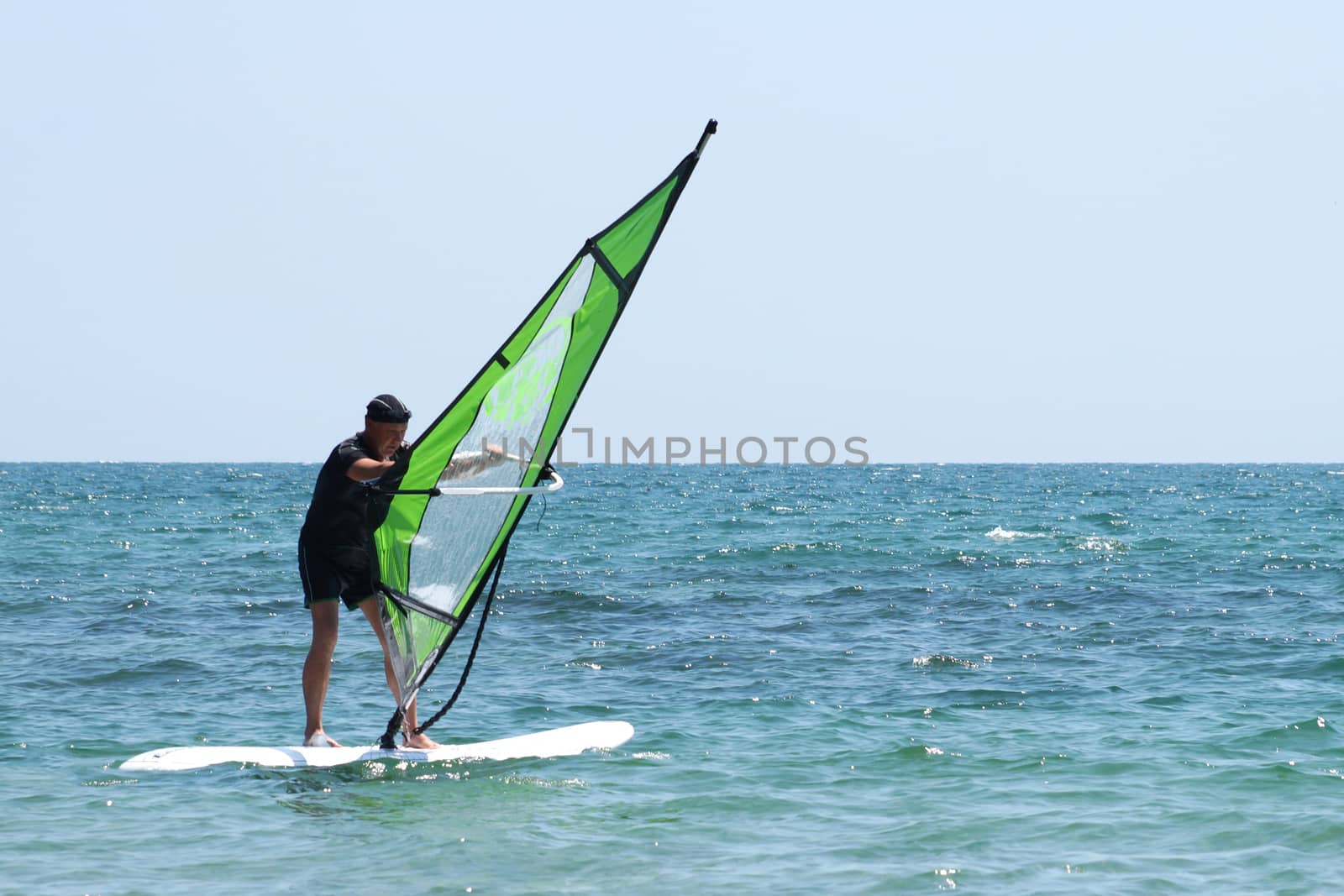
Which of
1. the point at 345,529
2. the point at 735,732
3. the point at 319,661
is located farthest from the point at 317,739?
the point at 735,732

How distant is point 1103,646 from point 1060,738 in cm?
430

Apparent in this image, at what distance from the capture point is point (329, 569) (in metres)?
7.40

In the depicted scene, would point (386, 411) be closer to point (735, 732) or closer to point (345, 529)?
point (345, 529)

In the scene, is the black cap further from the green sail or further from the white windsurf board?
the white windsurf board

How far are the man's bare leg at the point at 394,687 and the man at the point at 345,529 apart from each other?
11 mm

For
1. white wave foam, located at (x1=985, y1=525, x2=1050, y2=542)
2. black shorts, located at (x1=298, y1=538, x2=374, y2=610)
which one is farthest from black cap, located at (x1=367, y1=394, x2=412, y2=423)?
white wave foam, located at (x1=985, y1=525, x2=1050, y2=542)

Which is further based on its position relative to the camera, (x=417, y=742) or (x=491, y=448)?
(x=417, y=742)

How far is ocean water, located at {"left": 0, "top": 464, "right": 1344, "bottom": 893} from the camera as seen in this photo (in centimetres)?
605

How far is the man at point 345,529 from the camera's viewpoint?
7246 mm

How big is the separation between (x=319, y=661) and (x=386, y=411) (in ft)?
5.03

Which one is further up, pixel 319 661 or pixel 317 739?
pixel 319 661

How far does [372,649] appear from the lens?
41.3 ft

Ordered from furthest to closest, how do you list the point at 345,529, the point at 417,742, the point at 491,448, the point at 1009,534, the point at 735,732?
the point at 1009,534 < the point at 735,732 < the point at 417,742 < the point at 345,529 < the point at 491,448

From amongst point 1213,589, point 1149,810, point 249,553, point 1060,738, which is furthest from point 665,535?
point 1149,810
